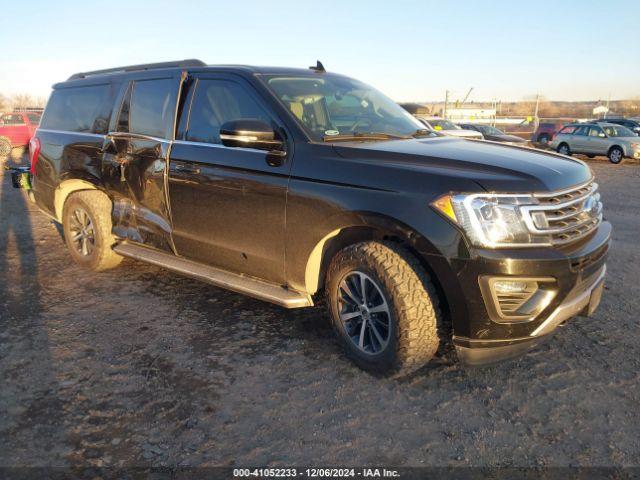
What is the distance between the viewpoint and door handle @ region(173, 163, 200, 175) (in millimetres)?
3860

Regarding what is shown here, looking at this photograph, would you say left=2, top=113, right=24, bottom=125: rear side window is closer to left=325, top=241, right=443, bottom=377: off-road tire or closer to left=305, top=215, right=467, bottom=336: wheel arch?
left=305, top=215, right=467, bottom=336: wheel arch

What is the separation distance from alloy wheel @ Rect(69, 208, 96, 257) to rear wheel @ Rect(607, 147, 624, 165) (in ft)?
63.3

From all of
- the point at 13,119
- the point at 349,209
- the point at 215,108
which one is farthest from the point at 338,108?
the point at 13,119

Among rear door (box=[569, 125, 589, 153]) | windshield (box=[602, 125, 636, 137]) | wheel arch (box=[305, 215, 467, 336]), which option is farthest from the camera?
rear door (box=[569, 125, 589, 153])

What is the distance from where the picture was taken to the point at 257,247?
3.58 m

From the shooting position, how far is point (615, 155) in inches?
741

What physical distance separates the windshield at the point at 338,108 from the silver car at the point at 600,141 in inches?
697

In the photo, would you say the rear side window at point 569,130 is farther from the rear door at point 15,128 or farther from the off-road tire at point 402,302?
the rear door at point 15,128

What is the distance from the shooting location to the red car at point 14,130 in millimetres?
18750

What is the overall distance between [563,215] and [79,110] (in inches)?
186

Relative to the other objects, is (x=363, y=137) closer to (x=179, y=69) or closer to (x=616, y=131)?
(x=179, y=69)

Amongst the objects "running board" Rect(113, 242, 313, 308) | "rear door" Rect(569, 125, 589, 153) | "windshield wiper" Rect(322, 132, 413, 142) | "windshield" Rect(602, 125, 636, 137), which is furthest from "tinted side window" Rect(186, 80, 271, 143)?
"rear door" Rect(569, 125, 589, 153)

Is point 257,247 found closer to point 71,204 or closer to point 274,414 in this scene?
point 274,414

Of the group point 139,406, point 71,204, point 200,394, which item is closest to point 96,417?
point 139,406
